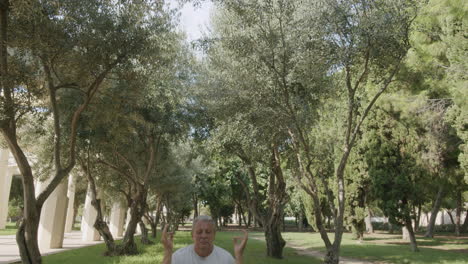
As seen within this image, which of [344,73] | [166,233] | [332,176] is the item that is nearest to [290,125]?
[344,73]

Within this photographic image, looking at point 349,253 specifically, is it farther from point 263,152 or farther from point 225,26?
point 225,26

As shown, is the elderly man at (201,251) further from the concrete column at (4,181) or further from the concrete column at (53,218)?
the concrete column at (4,181)

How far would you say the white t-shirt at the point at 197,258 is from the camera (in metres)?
3.01

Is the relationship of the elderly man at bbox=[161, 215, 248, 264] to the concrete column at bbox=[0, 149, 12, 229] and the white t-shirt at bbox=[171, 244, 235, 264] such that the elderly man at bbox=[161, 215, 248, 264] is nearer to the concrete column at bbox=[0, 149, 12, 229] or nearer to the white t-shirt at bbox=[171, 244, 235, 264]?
the white t-shirt at bbox=[171, 244, 235, 264]

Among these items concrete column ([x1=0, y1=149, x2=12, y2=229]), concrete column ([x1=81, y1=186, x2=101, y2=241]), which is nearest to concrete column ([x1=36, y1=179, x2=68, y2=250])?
concrete column ([x1=81, y1=186, x2=101, y2=241])

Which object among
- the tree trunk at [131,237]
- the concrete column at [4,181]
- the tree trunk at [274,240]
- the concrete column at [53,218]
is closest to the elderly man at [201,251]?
the tree trunk at [274,240]

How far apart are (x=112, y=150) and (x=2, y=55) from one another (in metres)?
7.67

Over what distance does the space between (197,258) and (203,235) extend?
176 mm

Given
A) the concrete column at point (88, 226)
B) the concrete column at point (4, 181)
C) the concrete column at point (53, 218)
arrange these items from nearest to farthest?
the concrete column at point (53, 218), the concrete column at point (88, 226), the concrete column at point (4, 181)

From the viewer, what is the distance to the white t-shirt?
9.87ft

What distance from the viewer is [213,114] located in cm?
1334

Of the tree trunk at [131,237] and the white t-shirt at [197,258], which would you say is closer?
the white t-shirt at [197,258]

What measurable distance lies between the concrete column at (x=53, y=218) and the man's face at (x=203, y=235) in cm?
1836

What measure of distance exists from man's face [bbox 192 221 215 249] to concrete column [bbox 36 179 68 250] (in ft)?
60.2
